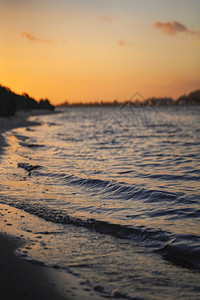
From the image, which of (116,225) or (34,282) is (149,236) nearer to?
(116,225)

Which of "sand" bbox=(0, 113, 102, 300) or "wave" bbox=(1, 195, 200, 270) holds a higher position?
"sand" bbox=(0, 113, 102, 300)

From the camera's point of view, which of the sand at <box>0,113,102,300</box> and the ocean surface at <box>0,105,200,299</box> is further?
the ocean surface at <box>0,105,200,299</box>

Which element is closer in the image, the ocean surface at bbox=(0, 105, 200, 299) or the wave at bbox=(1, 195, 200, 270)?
the ocean surface at bbox=(0, 105, 200, 299)

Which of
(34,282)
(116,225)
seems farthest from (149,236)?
(34,282)

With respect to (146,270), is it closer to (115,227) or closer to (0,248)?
(115,227)

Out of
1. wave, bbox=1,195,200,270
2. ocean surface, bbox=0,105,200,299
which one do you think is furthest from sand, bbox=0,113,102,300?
wave, bbox=1,195,200,270

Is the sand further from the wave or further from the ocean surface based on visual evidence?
the wave

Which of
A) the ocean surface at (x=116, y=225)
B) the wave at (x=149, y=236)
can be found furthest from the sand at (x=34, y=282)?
the wave at (x=149, y=236)

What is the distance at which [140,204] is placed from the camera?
302 inches

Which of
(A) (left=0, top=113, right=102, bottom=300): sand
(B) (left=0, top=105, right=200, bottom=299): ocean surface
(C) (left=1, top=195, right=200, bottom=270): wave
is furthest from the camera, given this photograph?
(C) (left=1, top=195, right=200, bottom=270): wave

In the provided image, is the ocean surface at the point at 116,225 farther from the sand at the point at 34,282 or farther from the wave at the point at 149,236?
the sand at the point at 34,282

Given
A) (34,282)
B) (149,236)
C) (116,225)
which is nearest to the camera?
(34,282)

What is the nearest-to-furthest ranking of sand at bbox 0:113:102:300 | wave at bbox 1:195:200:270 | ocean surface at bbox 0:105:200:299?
1. sand at bbox 0:113:102:300
2. ocean surface at bbox 0:105:200:299
3. wave at bbox 1:195:200:270

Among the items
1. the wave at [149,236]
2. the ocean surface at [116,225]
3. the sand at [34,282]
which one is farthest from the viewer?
the wave at [149,236]
